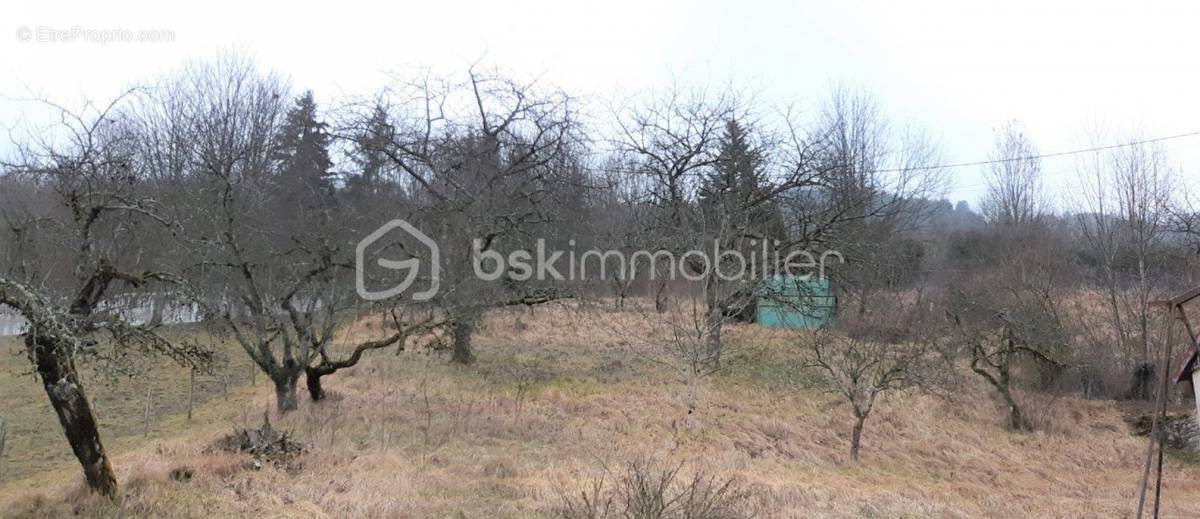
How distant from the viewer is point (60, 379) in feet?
21.1

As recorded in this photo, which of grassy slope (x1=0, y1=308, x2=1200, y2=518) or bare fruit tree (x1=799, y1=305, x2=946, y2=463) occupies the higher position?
bare fruit tree (x1=799, y1=305, x2=946, y2=463)

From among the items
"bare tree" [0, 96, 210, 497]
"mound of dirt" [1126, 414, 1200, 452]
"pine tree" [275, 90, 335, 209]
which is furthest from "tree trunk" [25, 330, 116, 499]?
"pine tree" [275, 90, 335, 209]

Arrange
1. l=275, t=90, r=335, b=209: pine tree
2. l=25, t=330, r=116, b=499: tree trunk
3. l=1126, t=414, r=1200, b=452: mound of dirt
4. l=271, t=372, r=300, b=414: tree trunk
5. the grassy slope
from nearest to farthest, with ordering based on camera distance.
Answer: l=25, t=330, r=116, b=499: tree trunk → the grassy slope → l=271, t=372, r=300, b=414: tree trunk → l=1126, t=414, r=1200, b=452: mound of dirt → l=275, t=90, r=335, b=209: pine tree

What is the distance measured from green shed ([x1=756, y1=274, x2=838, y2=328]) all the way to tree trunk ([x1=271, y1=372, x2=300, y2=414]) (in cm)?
Result: 875

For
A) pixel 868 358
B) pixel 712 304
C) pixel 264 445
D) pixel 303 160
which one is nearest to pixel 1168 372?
pixel 868 358

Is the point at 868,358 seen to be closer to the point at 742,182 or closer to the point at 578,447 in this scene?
the point at 578,447

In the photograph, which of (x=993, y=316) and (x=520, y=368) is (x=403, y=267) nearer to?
(x=520, y=368)

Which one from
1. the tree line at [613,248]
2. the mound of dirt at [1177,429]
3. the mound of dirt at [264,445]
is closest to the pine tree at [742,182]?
the tree line at [613,248]

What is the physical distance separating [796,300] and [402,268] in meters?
9.93

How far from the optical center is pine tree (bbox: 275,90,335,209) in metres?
28.7

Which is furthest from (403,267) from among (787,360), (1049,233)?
(1049,233)

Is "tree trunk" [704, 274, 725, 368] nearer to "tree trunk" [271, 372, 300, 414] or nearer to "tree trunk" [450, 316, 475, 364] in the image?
"tree trunk" [450, 316, 475, 364]

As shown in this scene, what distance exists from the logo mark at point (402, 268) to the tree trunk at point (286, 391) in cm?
207

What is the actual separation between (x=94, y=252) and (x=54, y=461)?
13.5ft
